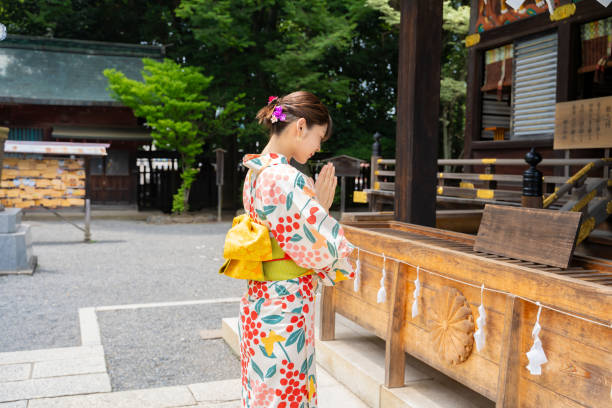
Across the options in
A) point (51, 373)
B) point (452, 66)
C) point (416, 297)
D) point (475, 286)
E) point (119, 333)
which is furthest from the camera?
point (452, 66)

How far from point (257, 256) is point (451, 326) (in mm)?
1222

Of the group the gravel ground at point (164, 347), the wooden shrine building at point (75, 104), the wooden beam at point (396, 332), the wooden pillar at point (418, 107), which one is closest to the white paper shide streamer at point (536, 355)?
the wooden beam at point (396, 332)

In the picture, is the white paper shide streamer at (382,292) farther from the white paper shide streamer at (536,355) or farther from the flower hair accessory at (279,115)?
the flower hair accessory at (279,115)

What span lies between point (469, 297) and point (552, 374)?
0.59 metres

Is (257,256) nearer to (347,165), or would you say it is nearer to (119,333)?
(119,333)

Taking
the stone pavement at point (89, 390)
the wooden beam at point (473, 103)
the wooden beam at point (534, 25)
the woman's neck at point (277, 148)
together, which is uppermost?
the wooden beam at point (534, 25)

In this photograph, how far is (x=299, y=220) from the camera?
83.0 inches

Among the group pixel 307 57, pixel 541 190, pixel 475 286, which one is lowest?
pixel 475 286

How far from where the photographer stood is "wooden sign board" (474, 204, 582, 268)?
250 centimetres

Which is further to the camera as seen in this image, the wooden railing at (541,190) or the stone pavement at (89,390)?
the wooden railing at (541,190)

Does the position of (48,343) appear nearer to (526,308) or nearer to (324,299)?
(324,299)

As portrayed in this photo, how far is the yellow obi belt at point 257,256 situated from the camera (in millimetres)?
2148

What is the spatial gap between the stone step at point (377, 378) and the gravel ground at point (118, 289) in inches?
42.9

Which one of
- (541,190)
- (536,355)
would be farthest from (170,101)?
(536,355)
